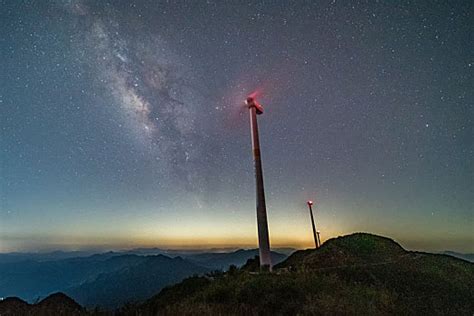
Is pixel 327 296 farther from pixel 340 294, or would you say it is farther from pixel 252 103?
pixel 252 103

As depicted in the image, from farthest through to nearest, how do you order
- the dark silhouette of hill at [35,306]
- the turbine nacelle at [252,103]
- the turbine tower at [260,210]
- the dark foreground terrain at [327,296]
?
the turbine nacelle at [252,103]
the turbine tower at [260,210]
the dark silhouette of hill at [35,306]
the dark foreground terrain at [327,296]

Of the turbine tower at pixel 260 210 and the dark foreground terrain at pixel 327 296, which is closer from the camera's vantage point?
the dark foreground terrain at pixel 327 296

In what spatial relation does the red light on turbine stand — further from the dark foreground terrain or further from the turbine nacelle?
the dark foreground terrain

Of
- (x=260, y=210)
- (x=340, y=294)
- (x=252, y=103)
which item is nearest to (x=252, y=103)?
(x=252, y=103)

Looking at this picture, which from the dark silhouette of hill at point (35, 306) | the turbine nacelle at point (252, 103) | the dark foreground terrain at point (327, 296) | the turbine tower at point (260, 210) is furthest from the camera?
the turbine nacelle at point (252, 103)

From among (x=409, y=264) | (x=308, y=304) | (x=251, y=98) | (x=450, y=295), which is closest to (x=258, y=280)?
(x=308, y=304)

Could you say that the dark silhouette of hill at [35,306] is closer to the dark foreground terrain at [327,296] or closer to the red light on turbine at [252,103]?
the dark foreground terrain at [327,296]

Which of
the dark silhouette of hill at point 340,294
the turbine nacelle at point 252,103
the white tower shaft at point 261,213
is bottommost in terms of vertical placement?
the dark silhouette of hill at point 340,294

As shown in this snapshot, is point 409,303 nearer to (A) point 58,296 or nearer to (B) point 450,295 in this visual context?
(B) point 450,295

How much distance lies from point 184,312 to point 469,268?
27.4 m

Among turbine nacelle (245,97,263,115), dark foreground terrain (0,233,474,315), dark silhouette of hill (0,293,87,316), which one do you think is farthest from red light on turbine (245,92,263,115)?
dark silhouette of hill (0,293,87,316)

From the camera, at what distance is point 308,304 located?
1074 cm

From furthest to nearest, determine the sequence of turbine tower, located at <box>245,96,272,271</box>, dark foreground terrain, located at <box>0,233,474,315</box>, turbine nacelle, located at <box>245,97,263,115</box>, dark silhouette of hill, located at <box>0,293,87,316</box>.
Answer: turbine nacelle, located at <box>245,97,263,115</box>, turbine tower, located at <box>245,96,272,271</box>, dark silhouette of hill, located at <box>0,293,87,316</box>, dark foreground terrain, located at <box>0,233,474,315</box>

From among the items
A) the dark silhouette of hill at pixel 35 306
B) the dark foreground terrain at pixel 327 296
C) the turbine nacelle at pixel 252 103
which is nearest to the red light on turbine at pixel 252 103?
the turbine nacelle at pixel 252 103
